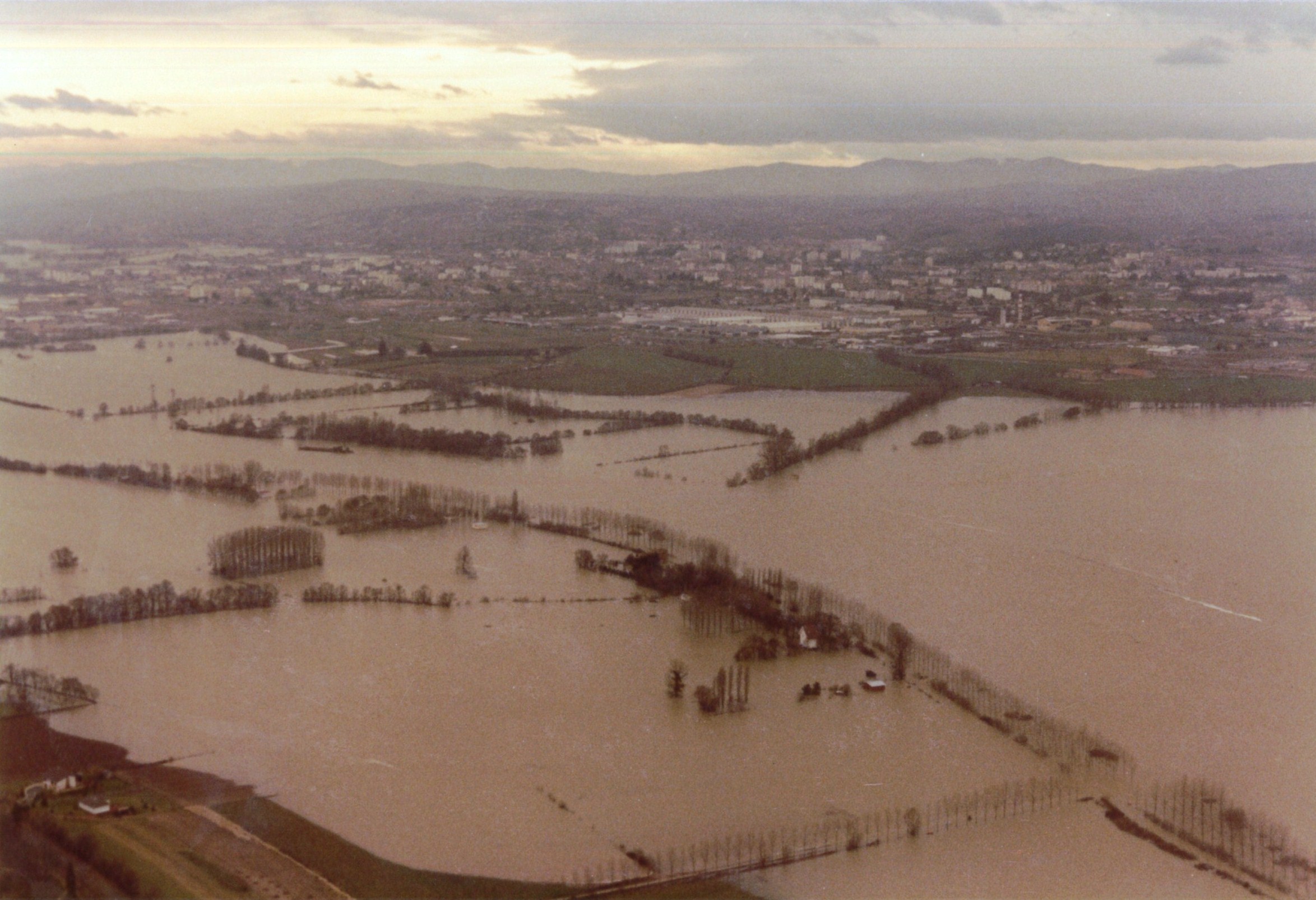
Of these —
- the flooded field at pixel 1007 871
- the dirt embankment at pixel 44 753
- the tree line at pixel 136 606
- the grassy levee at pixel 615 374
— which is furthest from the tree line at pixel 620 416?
the flooded field at pixel 1007 871

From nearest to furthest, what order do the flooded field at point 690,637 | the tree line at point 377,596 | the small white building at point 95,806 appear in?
1. the small white building at point 95,806
2. the flooded field at point 690,637
3. the tree line at point 377,596

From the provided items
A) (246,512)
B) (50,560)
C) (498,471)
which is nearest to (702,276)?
(498,471)

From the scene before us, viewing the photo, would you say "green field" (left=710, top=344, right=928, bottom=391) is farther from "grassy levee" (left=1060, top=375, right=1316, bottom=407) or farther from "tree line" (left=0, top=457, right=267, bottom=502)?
"tree line" (left=0, top=457, right=267, bottom=502)

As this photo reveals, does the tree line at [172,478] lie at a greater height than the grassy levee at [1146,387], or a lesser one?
lesser

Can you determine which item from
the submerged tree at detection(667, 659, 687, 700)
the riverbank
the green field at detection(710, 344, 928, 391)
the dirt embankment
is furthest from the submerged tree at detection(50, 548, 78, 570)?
the green field at detection(710, 344, 928, 391)

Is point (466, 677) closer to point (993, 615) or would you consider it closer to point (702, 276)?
point (993, 615)

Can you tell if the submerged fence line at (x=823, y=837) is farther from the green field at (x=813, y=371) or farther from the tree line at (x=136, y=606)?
the green field at (x=813, y=371)

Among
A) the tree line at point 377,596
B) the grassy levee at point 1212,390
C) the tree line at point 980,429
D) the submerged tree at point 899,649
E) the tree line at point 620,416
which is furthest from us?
the grassy levee at point 1212,390
